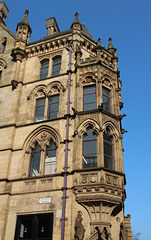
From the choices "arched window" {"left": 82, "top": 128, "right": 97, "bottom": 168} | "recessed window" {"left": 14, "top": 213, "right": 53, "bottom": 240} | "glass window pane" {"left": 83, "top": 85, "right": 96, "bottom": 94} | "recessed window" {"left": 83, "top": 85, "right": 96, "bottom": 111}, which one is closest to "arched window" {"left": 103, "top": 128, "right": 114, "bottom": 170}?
"arched window" {"left": 82, "top": 128, "right": 97, "bottom": 168}

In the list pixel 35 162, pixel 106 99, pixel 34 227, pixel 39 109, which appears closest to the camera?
pixel 34 227

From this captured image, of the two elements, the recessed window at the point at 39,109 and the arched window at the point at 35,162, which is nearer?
the arched window at the point at 35,162

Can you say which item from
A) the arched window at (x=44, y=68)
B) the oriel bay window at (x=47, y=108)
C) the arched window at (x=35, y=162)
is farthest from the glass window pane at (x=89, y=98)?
the arched window at (x=44, y=68)

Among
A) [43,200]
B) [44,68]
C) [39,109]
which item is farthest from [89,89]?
[43,200]

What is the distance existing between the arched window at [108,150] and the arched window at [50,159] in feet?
11.0

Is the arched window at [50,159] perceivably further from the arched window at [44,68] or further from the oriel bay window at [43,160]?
the arched window at [44,68]

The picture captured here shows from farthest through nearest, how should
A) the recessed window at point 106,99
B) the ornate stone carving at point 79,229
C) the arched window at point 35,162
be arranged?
the recessed window at point 106,99
the arched window at point 35,162
the ornate stone carving at point 79,229

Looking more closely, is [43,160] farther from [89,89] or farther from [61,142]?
[89,89]

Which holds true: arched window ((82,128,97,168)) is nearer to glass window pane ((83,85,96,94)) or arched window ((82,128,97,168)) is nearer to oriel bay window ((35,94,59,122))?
glass window pane ((83,85,96,94))

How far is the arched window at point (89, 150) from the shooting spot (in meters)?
17.3

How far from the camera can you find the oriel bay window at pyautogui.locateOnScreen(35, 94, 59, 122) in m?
20.5

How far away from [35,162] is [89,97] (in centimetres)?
575

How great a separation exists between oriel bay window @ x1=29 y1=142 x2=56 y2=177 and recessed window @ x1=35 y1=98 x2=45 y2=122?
2293mm

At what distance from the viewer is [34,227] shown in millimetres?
16484
